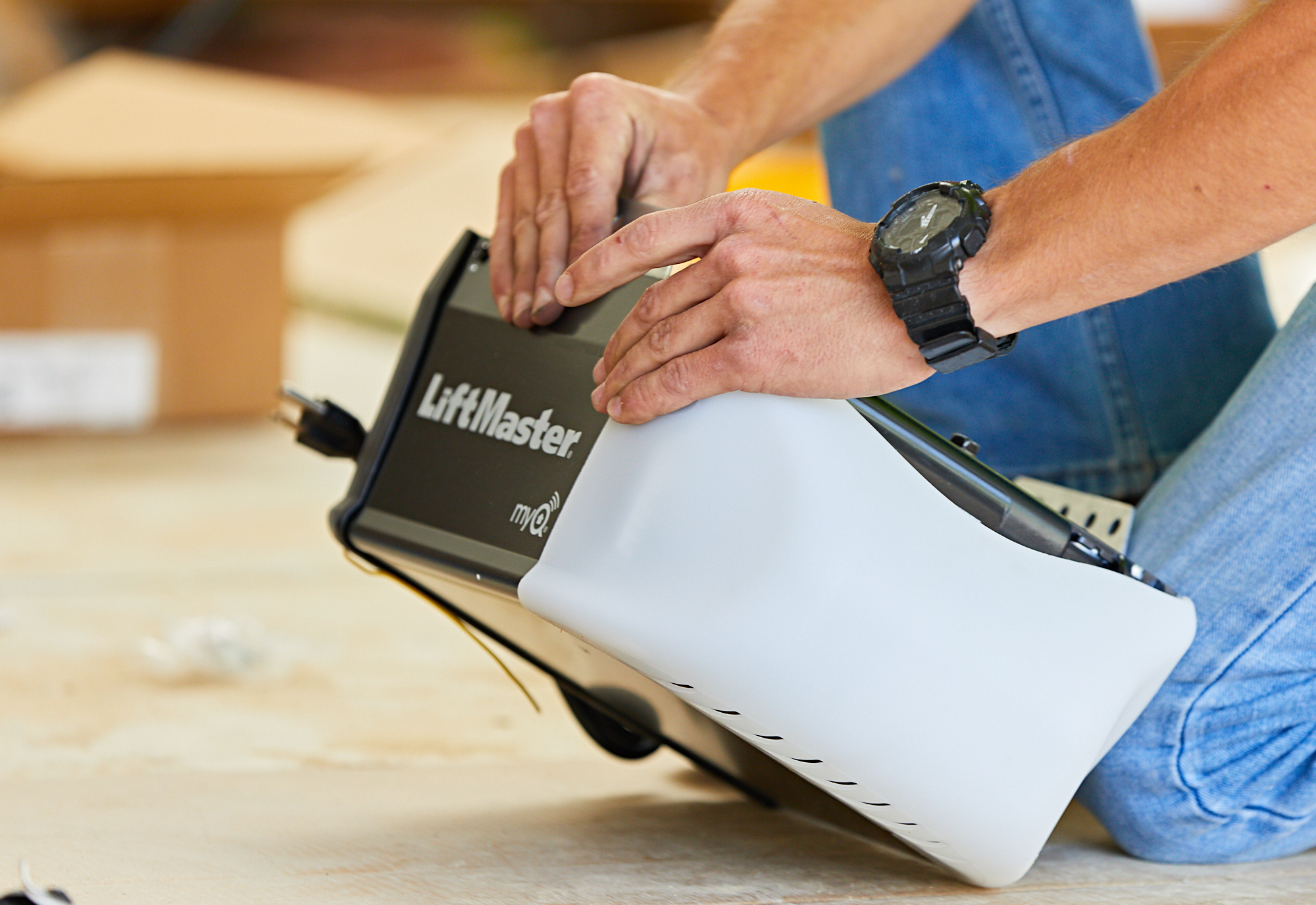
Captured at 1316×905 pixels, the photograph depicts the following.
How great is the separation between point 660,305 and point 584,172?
0.17 m

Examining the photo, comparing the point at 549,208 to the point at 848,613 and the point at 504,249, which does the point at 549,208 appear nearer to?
the point at 504,249

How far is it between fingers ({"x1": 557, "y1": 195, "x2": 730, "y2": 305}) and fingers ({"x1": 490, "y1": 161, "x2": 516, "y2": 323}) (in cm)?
8

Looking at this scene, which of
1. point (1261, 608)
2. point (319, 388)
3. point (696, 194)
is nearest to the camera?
point (1261, 608)

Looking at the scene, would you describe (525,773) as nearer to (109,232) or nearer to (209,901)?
(209,901)

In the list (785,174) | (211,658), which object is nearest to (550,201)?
(211,658)

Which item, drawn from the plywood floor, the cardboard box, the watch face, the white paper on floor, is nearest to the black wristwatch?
the watch face

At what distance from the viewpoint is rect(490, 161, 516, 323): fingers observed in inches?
27.1

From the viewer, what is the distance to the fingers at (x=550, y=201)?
0.66 meters

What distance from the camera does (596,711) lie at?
33.3 inches

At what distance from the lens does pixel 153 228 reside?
2.00 metres

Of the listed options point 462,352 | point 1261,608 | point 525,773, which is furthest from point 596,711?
point 1261,608

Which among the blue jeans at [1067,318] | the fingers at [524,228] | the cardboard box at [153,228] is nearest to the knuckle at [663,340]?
the fingers at [524,228]

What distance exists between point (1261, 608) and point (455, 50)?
3.07 meters

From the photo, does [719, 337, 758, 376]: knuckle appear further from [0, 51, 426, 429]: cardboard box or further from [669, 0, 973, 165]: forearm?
[0, 51, 426, 429]: cardboard box
